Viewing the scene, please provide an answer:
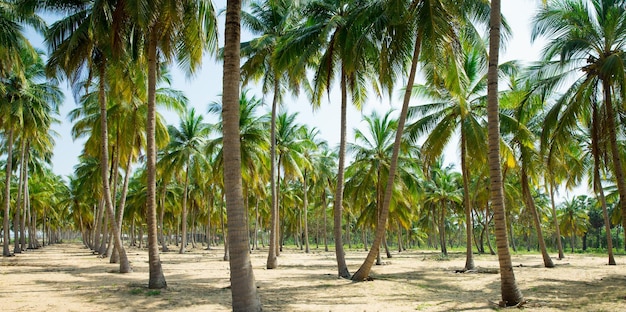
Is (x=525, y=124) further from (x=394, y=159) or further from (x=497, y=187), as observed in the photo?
(x=497, y=187)

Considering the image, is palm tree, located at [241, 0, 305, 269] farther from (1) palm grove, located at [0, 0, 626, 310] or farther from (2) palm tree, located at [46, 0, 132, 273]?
(2) palm tree, located at [46, 0, 132, 273]

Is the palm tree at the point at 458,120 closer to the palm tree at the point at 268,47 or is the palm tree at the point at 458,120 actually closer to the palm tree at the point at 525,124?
the palm tree at the point at 525,124

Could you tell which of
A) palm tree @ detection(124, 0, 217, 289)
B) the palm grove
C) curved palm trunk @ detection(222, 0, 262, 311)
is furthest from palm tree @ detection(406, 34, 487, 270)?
curved palm trunk @ detection(222, 0, 262, 311)

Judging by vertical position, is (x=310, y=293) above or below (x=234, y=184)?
below

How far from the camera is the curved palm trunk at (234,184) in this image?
7.03 m

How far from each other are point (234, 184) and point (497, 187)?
18.7 ft

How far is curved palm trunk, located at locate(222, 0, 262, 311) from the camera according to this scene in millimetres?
7027

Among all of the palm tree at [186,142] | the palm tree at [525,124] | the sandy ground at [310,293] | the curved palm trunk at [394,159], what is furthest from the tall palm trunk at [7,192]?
the palm tree at [525,124]

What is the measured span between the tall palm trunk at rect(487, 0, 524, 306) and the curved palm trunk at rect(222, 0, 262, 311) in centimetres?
538

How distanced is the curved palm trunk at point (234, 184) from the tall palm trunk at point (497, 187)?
212 inches

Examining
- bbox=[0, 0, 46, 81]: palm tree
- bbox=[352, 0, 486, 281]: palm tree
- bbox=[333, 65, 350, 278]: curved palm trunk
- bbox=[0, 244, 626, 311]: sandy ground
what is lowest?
bbox=[0, 244, 626, 311]: sandy ground

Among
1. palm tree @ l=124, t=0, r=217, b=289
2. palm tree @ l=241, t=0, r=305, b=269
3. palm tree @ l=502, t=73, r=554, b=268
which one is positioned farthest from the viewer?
palm tree @ l=241, t=0, r=305, b=269

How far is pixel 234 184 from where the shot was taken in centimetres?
739

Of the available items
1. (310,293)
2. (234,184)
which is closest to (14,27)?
(234,184)
